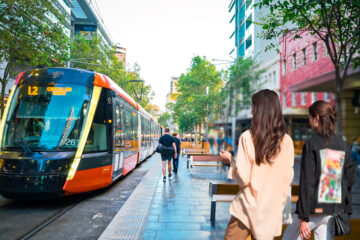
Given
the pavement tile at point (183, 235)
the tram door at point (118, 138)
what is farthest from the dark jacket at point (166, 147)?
the pavement tile at point (183, 235)

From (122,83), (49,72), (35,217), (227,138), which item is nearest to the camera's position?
(227,138)

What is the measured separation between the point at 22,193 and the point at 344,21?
799 centimetres

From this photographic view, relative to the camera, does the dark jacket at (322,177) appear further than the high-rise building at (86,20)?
No

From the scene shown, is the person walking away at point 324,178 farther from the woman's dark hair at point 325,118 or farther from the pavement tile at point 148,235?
the pavement tile at point 148,235

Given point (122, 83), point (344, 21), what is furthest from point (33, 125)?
point (122, 83)

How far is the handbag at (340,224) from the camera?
256 centimetres

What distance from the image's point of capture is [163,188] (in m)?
9.58

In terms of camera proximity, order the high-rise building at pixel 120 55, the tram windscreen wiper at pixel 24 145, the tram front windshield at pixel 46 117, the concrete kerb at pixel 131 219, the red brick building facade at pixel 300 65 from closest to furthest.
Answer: the concrete kerb at pixel 131 219 < the red brick building facade at pixel 300 65 < the tram windscreen wiper at pixel 24 145 < the tram front windshield at pixel 46 117 < the high-rise building at pixel 120 55

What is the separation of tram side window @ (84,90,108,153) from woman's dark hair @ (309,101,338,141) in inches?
229

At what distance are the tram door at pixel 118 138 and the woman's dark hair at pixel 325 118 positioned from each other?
22.0ft

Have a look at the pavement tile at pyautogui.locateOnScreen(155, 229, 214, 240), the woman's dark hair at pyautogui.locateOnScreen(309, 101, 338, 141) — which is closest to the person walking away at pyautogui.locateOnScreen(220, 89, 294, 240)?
the woman's dark hair at pyautogui.locateOnScreen(309, 101, 338, 141)

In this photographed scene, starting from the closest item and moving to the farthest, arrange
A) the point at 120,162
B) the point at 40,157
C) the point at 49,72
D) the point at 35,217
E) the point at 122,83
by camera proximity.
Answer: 1. the point at 35,217
2. the point at 40,157
3. the point at 49,72
4. the point at 120,162
5. the point at 122,83

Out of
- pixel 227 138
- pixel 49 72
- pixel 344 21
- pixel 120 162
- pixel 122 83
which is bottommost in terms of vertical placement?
pixel 120 162

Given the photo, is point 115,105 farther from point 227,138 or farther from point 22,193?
point 227,138
